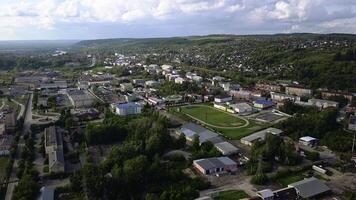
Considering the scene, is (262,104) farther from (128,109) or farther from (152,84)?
(152,84)

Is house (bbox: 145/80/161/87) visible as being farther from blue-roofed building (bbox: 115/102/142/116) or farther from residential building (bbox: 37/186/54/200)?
residential building (bbox: 37/186/54/200)

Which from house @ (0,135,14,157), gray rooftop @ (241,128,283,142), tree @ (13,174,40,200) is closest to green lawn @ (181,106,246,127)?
gray rooftop @ (241,128,283,142)

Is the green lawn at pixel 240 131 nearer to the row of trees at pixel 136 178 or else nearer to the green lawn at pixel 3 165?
the row of trees at pixel 136 178

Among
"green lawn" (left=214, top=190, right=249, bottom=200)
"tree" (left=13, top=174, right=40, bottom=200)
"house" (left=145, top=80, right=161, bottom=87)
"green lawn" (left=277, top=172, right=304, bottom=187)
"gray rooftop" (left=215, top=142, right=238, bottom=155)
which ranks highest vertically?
"tree" (left=13, top=174, right=40, bottom=200)

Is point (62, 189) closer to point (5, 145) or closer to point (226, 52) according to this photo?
point (5, 145)

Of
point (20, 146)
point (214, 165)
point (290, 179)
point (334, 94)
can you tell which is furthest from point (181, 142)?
point (334, 94)

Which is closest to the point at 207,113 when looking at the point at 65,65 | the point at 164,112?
the point at 164,112
